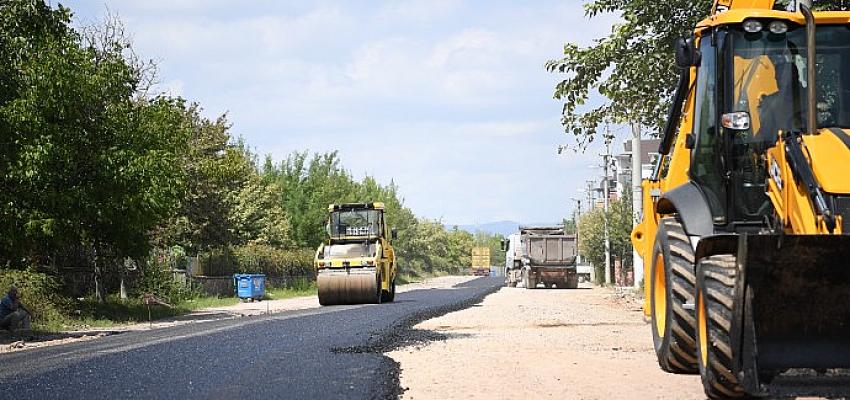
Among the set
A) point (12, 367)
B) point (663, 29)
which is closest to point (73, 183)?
point (12, 367)

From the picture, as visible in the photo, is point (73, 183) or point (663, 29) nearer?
point (663, 29)

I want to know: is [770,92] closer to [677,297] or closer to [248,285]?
[677,297]

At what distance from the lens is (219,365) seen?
12.4m

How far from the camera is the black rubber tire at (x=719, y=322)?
21.0 ft

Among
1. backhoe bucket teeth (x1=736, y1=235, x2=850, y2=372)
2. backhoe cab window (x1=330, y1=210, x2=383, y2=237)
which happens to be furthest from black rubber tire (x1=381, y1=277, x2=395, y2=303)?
backhoe bucket teeth (x1=736, y1=235, x2=850, y2=372)

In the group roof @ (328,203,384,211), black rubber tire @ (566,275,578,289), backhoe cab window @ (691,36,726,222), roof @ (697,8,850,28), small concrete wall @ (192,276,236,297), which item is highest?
roof @ (697,8,850,28)

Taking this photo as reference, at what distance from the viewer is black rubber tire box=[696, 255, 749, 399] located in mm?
6414

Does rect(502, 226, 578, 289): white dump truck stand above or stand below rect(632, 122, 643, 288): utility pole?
below

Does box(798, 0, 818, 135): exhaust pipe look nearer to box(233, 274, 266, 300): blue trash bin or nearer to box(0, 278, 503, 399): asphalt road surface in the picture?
box(0, 278, 503, 399): asphalt road surface

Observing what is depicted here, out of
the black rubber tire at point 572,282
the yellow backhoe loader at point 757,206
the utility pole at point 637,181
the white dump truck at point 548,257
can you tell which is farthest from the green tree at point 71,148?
the black rubber tire at point 572,282

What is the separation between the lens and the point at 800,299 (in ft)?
21.2

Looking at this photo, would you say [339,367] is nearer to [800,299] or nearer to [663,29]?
[800,299]

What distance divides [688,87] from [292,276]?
4492cm

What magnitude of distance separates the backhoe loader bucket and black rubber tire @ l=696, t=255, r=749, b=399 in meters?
0.09
